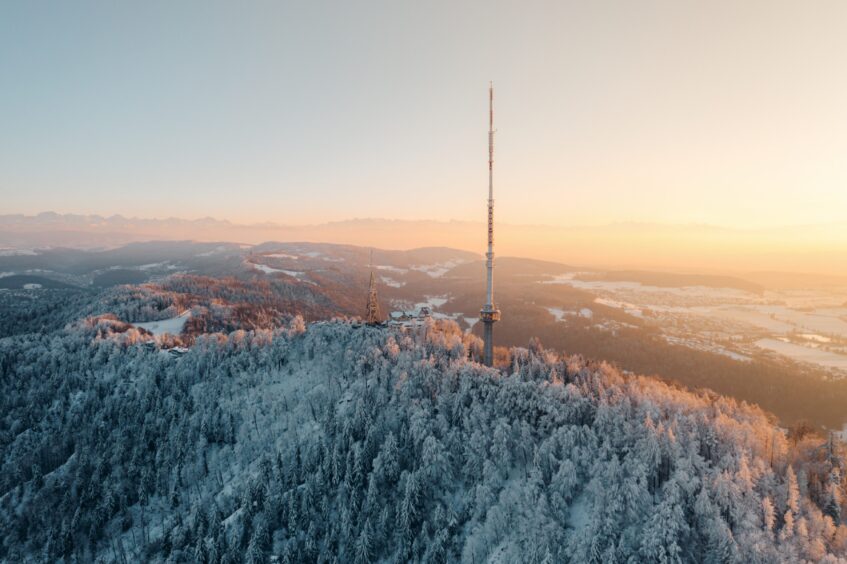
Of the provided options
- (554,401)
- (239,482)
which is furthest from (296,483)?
(554,401)

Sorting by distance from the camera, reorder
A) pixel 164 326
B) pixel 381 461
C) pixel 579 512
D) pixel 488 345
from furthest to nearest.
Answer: pixel 164 326 < pixel 488 345 < pixel 381 461 < pixel 579 512

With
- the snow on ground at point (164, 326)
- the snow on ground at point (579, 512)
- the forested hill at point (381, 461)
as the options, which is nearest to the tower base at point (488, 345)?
the forested hill at point (381, 461)

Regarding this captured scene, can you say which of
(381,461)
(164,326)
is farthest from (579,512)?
(164,326)

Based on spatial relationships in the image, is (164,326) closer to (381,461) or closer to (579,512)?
(381,461)

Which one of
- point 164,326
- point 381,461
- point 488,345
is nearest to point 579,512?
point 381,461

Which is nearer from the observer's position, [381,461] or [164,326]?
[381,461]

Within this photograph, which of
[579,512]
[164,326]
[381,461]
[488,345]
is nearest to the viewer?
[579,512]

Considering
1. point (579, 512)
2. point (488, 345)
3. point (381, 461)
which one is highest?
point (488, 345)

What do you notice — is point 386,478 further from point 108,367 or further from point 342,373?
point 108,367

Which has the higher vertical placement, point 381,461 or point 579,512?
point 579,512

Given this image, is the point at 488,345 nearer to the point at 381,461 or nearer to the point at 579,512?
the point at 381,461
